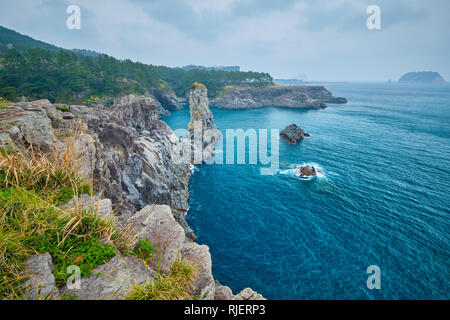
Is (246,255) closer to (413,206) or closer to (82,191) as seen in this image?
(82,191)

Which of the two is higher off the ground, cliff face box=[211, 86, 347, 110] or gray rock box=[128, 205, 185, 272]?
cliff face box=[211, 86, 347, 110]

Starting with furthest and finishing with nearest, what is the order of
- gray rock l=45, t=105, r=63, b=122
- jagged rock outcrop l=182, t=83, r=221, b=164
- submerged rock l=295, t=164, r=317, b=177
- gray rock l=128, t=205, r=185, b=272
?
jagged rock outcrop l=182, t=83, r=221, b=164 < submerged rock l=295, t=164, r=317, b=177 < gray rock l=45, t=105, r=63, b=122 < gray rock l=128, t=205, r=185, b=272

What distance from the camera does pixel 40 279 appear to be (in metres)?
4.38

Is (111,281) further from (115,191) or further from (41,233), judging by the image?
(115,191)

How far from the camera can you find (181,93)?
484 ft

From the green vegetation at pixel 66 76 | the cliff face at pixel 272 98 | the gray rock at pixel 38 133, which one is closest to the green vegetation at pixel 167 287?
the gray rock at pixel 38 133

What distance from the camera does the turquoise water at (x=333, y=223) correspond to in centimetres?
2052

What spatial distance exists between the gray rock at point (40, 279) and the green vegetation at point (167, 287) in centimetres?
174

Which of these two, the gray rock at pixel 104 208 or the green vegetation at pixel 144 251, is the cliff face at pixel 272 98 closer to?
the gray rock at pixel 104 208

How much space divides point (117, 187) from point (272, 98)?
14776cm

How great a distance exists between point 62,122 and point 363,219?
124ft

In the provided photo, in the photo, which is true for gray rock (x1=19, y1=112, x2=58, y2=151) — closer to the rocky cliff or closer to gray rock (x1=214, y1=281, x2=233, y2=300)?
the rocky cliff

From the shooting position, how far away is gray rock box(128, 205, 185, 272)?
7086 millimetres

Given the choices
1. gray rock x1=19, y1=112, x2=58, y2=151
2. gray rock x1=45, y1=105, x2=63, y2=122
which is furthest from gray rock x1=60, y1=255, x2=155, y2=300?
gray rock x1=45, y1=105, x2=63, y2=122
